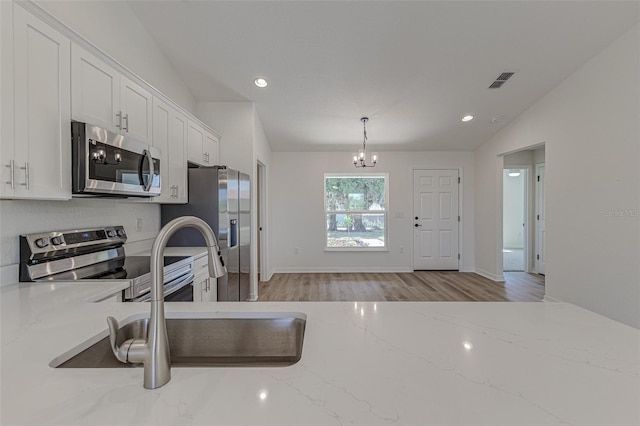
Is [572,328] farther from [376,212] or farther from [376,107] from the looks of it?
[376,212]

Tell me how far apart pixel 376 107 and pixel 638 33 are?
2434mm

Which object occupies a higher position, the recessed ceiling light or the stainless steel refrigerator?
the recessed ceiling light

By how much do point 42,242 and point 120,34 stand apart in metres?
1.89

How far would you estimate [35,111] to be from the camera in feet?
4.42

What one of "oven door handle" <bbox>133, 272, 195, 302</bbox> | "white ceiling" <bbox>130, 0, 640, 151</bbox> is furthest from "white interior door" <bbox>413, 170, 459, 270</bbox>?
"oven door handle" <bbox>133, 272, 195, 302</bbox>

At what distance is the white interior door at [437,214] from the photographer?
5328mm

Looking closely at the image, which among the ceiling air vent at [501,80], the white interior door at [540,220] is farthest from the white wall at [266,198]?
the white interior door at [540,220]

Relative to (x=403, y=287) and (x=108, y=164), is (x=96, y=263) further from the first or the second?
(x=403, y=287)

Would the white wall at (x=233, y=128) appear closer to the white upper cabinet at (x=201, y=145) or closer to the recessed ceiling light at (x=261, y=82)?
the white upper cabinet at (x=201, y=145)

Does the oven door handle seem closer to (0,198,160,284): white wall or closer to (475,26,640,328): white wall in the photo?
(0,198,160,284): white wall

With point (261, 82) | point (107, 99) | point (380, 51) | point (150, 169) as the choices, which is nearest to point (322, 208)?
point (261, 82)

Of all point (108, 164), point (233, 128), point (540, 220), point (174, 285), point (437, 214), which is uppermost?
point (233, 128)

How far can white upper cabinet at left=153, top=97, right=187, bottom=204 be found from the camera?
2.39m

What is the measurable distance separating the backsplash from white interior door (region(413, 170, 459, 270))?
14.5 feet
